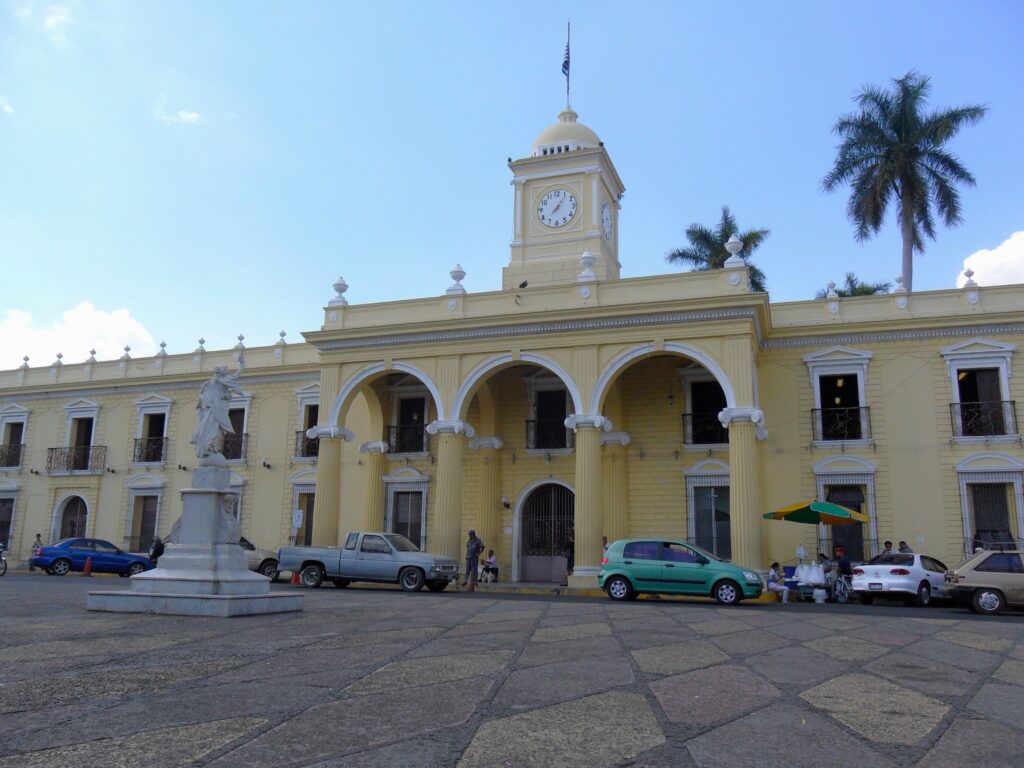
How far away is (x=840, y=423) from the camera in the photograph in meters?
21.8

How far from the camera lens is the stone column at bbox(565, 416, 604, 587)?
19922 mm

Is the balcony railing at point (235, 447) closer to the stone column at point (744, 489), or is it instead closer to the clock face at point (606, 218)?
the clock face at point (606, 218)

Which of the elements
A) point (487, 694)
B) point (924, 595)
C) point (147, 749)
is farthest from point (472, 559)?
point (147, 749)

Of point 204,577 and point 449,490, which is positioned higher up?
point 449,490

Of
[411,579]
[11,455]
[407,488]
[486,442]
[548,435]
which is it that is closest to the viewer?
[411,579]

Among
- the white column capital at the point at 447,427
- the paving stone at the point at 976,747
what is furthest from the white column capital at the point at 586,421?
the paving stone at the point at 976,747

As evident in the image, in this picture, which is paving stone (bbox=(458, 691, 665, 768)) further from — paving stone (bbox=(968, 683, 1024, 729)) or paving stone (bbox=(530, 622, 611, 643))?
paving stone (bbox=(530, 622, 611, 643))

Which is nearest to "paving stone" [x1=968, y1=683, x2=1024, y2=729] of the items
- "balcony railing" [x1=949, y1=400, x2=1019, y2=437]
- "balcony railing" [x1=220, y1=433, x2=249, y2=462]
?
"balcony railing" [x1=949, y1=400, x2=1019, y2=437]

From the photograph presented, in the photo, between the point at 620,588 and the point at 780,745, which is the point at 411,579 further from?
the point at 780,745

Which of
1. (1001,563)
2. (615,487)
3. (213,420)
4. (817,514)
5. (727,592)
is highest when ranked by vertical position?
(213,420)

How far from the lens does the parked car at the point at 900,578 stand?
17188mm

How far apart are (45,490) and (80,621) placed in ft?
79.4

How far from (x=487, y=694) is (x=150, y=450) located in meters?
26.8

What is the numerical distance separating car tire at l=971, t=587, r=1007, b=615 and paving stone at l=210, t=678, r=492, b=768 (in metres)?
12.5
